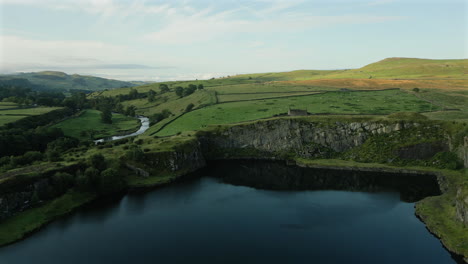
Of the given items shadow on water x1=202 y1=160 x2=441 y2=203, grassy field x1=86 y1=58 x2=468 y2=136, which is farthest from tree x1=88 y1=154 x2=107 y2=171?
grassy field x1=86 y1=58 x2=468 y2=136

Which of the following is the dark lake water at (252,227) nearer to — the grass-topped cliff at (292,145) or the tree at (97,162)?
the grass-topped cliff at (292,145)

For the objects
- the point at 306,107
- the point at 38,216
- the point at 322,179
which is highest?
the point at 306,107

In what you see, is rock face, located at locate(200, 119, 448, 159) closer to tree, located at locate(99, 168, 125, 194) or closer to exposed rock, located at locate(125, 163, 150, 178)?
exposed rock, located at locate(125, 163, 150, 178)

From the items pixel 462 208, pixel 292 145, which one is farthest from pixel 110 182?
pixel 462 208

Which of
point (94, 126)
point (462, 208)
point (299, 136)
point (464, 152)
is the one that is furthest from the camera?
point (94, 126)

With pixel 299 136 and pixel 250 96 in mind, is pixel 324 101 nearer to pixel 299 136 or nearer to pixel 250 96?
pixel 299 136

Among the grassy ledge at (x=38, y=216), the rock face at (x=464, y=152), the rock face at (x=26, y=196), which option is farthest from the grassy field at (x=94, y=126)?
the rock face at (x=464, y=152)

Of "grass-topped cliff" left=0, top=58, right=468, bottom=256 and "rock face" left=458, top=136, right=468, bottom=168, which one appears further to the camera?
"rock face" left=458, top=136, right=468, bottom=168
